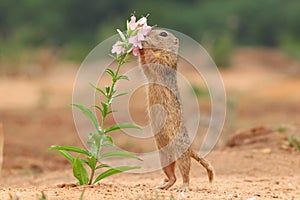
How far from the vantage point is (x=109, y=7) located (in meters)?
24.3

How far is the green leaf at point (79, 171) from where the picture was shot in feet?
14.5

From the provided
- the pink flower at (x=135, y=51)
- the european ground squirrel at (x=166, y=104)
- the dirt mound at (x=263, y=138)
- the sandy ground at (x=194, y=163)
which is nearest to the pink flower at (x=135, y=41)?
the pink flower at (x=135, y=51)

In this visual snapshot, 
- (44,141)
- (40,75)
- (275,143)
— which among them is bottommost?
(275,143)

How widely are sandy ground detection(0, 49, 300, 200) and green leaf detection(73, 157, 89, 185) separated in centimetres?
9

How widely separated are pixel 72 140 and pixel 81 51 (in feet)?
37.7

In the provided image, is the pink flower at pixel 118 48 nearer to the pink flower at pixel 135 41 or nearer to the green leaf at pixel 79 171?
the pink flower at pixel 135 41

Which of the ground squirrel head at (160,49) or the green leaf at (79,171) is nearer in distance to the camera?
the green leaf at (79,171)

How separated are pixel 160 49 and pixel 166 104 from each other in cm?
36

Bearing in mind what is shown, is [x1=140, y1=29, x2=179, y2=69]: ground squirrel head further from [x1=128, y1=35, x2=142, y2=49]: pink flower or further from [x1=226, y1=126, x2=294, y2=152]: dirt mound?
[x1=226, y1=126, x2=294, y2=152]: dirt mound

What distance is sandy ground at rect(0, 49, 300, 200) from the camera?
4.61 m

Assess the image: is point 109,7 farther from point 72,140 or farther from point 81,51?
point 72,140

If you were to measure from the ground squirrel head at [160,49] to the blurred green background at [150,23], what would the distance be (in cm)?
1438

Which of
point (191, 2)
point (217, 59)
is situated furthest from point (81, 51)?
A: point (191, 2)

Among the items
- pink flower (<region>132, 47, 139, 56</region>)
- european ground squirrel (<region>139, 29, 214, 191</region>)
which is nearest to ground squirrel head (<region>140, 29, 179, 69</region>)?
european ground squirrel (<region>139, 29, 214, 191</region>)
